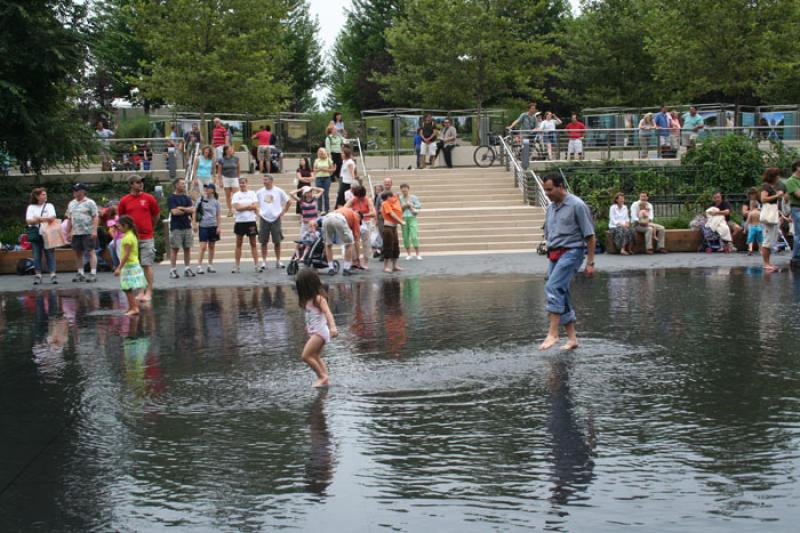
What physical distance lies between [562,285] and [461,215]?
14436mm

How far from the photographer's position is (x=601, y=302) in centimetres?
1420

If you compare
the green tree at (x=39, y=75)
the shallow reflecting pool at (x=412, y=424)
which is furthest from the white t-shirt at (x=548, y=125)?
the shallow reflecting pool at (x=412, y=424)

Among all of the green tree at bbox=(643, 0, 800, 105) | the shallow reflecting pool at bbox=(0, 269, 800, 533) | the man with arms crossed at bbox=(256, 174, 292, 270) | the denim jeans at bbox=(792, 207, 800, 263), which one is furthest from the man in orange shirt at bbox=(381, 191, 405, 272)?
the green tree at bbox=(643, 0, 800, 105)

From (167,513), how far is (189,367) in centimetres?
437

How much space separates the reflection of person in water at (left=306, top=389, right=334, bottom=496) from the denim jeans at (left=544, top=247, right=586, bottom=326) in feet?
9.88

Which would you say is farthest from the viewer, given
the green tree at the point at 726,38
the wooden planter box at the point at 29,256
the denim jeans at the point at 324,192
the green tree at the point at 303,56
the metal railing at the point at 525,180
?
the green tree at the point at 303,56

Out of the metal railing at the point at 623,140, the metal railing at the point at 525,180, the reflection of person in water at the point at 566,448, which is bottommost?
the reflection of person in water at the point at 566,448

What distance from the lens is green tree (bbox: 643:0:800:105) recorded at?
34.2 m

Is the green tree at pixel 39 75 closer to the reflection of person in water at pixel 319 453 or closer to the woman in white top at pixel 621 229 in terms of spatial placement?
the woman in white top at pixel 621 229

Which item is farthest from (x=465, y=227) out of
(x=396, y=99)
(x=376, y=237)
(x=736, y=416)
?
(x=396, y=99)

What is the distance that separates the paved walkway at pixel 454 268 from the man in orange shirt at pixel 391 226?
0.28 meters

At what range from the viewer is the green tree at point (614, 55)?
43.9 m

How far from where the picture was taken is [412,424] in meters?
7.71

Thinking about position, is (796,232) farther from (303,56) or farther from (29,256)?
(303,56)
